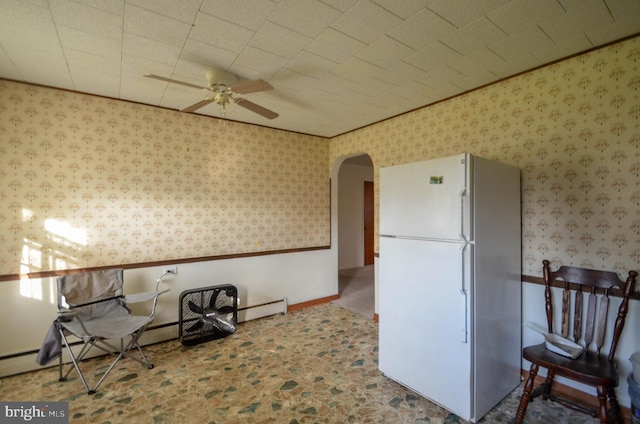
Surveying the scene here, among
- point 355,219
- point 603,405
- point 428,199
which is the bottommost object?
point 603,405

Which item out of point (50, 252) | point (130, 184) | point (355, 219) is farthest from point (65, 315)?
point (355, 219)

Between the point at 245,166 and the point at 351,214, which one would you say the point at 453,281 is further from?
the point at 351,214

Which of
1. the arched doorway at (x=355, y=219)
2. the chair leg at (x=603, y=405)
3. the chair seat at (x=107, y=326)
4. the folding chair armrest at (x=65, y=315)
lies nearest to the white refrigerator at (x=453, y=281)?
the chair leg at (x=603, y=405)

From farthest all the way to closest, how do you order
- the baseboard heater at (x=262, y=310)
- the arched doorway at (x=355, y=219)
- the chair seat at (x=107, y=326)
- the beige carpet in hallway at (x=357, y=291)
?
the arched doorway at (x=355, y=219) < the beige carpet in hallway at (x=357, y=291) < the baseboard heater at (x=262, y=310) < the chair seat at (x=107, y=326)

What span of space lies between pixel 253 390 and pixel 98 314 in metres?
1.66

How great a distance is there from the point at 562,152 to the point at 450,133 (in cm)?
97

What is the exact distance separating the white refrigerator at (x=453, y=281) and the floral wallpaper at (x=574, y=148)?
0.19 meters

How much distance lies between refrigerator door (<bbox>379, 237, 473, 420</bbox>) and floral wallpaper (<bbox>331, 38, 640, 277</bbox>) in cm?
93

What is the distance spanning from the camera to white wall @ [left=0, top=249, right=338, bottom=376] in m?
2.47

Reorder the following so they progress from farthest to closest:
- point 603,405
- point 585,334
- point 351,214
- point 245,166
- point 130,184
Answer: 1. point 351,214
2. point 245,166
3. point 130,184
4. point 585,334
5. point 603,405

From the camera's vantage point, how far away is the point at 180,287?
3.24 m

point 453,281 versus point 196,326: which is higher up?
point 453,281

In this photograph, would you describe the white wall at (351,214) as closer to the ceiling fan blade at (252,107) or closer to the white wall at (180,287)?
the white wall at (180,287)

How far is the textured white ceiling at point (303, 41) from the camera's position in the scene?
1639mm
